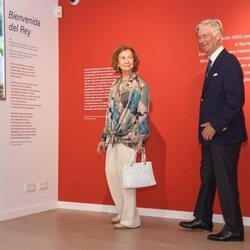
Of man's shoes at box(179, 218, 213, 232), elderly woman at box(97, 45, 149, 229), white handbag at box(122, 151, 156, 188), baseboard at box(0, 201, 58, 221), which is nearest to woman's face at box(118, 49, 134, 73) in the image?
elderly woman at box(97, 45, 149, 229)

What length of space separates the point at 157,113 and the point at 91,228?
1.26 meters

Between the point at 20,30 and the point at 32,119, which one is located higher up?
the point at 20,30

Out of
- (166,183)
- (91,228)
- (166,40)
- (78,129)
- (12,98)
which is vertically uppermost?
(166,40)

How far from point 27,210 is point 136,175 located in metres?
1.40

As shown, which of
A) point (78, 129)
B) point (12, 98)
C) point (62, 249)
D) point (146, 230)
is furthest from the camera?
point (78, 129)

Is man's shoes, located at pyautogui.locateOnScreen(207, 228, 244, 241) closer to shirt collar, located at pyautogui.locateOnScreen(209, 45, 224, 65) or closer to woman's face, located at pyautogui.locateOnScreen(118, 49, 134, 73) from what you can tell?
shirt collar, located at pyautogui.locateOnScreen(209, 45, 224, 65)

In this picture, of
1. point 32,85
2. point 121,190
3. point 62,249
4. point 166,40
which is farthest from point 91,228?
point 166,40

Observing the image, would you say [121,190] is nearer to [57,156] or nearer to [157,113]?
[157,113]

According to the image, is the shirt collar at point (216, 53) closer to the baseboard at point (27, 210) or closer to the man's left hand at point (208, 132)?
the man's left hand at point (208, 132)

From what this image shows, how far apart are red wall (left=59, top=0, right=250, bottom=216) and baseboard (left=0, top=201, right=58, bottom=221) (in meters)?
0.16

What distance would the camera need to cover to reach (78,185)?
489cm

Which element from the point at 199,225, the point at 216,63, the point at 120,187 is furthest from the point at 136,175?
the point at 216,63

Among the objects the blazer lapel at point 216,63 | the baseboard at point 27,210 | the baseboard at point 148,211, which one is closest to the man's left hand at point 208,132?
the blazer lapel at point 216,63

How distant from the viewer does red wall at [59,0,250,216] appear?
430 centimetres
